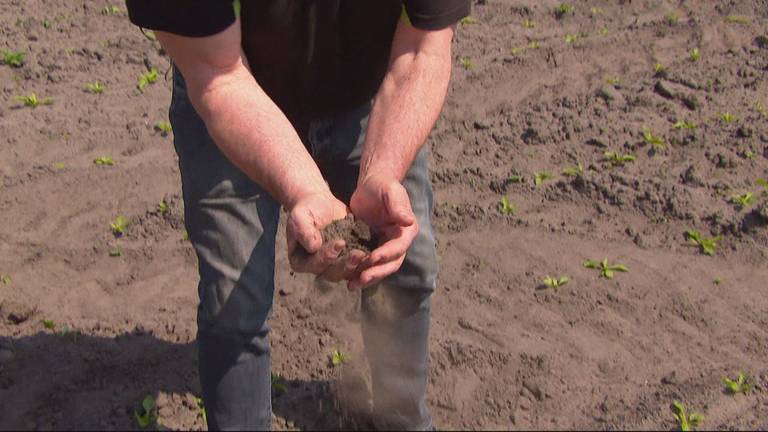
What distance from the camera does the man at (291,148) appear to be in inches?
89.0

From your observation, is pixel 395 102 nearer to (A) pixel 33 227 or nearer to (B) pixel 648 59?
(A) pixel 33 227

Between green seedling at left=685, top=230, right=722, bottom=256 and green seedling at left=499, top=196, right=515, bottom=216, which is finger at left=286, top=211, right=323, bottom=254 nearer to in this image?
green seedling at left=499, top=196, right=515, bottom=216

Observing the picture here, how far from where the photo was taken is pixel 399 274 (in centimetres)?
264

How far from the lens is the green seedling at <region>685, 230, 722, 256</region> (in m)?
4.12

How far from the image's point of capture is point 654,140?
16.0 ft

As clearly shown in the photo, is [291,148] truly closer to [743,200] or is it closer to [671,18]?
[743,200]

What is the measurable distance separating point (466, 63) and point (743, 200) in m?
2.03

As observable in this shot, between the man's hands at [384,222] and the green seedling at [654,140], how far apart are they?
287cm

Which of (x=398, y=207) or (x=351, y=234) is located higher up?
(x=398, y=207)

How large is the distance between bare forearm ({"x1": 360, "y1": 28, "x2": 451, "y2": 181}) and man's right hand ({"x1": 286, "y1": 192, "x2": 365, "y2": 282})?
229 millimetres

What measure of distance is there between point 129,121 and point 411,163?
9.93 ft

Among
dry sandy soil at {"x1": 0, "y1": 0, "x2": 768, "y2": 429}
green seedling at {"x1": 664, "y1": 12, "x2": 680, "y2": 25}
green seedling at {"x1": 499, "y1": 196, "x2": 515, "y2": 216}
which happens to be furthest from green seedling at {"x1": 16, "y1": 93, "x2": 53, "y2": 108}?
green seedling at {"x1": 664, "y1": 12, "x2": 680, "y2": 25}

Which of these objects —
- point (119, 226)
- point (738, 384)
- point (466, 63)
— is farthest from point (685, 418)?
point (466, 63)

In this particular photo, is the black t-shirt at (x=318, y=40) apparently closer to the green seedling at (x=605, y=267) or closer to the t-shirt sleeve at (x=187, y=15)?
the t-shirt sleeve at (x=187, y=15)
